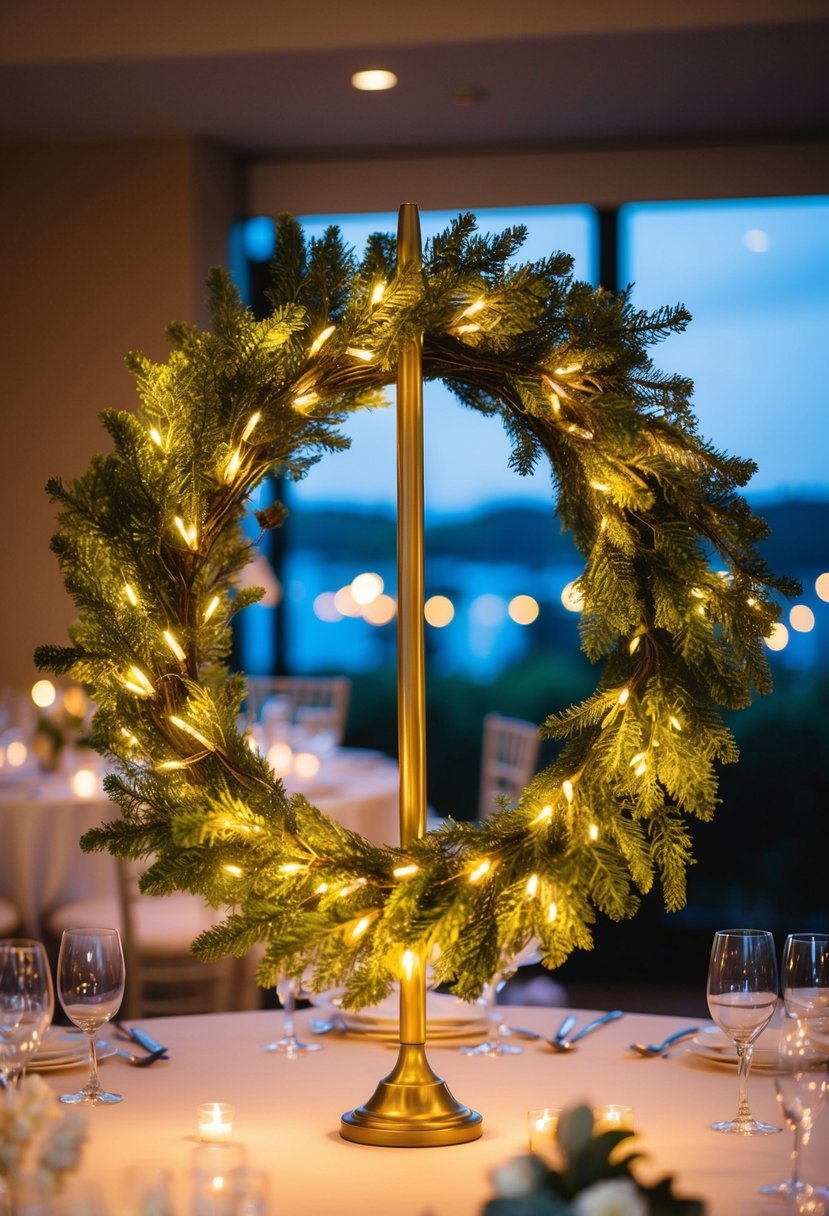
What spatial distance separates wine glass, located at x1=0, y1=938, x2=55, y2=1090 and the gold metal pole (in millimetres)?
315

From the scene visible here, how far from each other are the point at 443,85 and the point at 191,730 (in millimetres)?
4576

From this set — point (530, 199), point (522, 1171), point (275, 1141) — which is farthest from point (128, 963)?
point (530, 199)

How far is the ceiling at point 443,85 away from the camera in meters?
5.13

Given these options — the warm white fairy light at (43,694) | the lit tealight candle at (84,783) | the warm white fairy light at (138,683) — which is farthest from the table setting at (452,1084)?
the warm white fairy light at (43,694)

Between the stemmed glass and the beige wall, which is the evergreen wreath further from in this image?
the beige wall

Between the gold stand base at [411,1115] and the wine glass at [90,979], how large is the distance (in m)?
0.29

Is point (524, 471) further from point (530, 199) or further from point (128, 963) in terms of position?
point (530, 199)

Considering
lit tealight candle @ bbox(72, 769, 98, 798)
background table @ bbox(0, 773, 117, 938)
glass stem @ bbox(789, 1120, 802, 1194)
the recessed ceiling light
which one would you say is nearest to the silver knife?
glass stem @ bbox(789, 1120, 802, 1194)

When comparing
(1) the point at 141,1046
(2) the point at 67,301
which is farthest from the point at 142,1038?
(2) the point at 67,301

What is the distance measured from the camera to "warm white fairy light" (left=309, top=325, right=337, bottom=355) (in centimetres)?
146

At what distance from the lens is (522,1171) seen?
949 mm

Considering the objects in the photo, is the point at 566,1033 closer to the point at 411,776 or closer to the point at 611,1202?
the point at 411,776

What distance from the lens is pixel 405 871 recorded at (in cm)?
136

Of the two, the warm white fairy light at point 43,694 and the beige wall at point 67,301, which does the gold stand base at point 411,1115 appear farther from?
the beige wall at point 67,301
